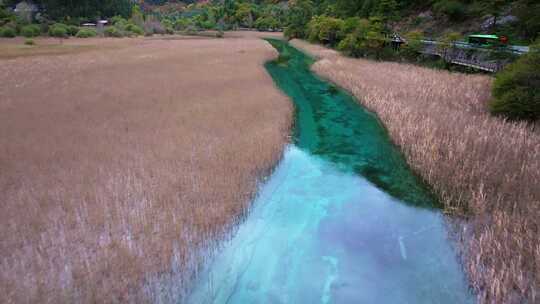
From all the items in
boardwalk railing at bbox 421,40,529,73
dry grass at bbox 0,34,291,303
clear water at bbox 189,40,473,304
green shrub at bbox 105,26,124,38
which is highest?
green shrub at bbox 105,26,124,38

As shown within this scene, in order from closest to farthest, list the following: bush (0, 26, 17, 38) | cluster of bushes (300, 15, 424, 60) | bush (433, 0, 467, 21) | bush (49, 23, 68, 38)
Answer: cluster of bushes (300, 15, 424, 60)
bush (433, 0, 467, 21)
bush (0, 26, 17, 38)
bush (49, 23, 68, 38)

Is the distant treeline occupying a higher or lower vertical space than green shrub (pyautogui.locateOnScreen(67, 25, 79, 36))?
higher

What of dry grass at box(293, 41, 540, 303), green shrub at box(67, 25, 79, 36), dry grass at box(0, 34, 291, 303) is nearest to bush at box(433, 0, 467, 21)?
dry grass at box(293, 41, 540, 303)

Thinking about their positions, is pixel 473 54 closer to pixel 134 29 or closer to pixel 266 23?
pixel 134 29

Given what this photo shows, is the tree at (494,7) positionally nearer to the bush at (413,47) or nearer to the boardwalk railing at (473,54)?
the boardwalk railing at (473,54)

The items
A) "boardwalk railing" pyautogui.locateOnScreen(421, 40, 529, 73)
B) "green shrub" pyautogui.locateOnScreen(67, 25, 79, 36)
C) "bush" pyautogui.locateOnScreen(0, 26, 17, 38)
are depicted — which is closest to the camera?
"boardwalk railing" pyautogui.locateOnScreen(421, 40, 529, 73)

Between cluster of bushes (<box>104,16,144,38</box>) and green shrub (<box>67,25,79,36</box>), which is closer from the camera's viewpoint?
green shrub (<box>67,25,79,36</box>)

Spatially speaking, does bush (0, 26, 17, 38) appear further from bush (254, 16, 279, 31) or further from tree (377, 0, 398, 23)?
bush (254, 16, 279, 31)
